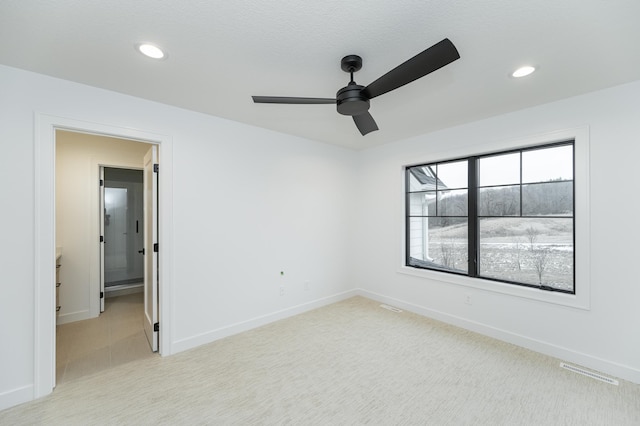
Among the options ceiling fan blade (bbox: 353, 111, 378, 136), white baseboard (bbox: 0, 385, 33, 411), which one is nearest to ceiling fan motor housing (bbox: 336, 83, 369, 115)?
ceiling fan blade (bbox: 353, 111, 378, 136)

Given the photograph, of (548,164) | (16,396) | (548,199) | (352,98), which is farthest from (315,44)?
(16,396)

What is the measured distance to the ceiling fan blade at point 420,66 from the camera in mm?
1339

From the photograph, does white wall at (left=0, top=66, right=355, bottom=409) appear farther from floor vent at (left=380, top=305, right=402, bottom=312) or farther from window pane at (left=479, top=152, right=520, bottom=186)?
window pane at (left=479, top=152, right=520, bottom=186)

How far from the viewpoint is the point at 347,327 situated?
11.3 ft

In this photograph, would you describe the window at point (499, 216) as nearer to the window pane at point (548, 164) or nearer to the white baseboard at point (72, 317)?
the window pane at point (548, 164)

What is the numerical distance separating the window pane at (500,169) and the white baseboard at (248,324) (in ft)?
8.88

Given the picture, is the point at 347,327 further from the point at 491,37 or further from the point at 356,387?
the point at 491,37

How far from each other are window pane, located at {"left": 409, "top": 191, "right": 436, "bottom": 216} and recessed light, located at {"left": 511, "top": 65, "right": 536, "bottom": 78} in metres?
1.89

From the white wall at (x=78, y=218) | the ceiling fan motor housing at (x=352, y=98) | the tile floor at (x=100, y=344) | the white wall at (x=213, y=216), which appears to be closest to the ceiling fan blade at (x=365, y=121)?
the ceiling fan motor housing at (x=352, y=98)

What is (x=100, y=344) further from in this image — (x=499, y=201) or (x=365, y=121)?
(x=499, y=201)

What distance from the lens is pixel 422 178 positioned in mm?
4059

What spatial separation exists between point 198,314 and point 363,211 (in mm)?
2911

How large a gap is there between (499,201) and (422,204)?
3.32ft

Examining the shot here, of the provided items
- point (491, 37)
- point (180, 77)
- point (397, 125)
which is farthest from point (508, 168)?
point (180, 77)
